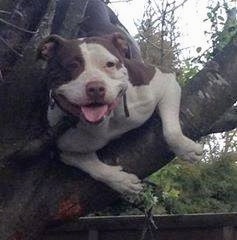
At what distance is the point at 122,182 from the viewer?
7.95 ft

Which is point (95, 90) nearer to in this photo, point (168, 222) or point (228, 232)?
point (168, 222)

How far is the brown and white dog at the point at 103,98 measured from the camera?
213cm

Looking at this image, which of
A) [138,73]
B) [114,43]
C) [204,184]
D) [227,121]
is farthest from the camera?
[204,184]

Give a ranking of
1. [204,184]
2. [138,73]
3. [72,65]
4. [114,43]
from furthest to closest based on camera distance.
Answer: [204,184], [138,73], [114,43], [72,65]

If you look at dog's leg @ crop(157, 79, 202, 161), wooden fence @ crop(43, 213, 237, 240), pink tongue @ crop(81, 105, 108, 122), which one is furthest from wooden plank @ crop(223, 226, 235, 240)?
pink tongue @ crop(81, 105, 108, 122)

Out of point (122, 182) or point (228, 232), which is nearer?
point (122, 182)

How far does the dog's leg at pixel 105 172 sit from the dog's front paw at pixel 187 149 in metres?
0.18

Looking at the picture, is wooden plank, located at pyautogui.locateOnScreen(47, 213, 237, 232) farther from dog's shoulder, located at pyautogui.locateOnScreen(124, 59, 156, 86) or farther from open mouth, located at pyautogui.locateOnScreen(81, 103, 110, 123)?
open mouth, located at pyautogui.locateOnScreen(81, 103, 110, 123)

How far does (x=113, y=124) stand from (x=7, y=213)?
0.50 m

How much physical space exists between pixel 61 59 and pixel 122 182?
0.48 metres

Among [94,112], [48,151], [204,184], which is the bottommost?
[204,184]

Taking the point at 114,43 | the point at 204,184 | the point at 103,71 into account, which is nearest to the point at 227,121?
the point at 114,43

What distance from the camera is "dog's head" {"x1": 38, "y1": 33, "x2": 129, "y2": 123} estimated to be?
2.11m

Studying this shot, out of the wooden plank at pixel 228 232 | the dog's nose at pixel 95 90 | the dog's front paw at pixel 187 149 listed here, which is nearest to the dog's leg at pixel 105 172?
the dog's front paw at pixel 187 149
